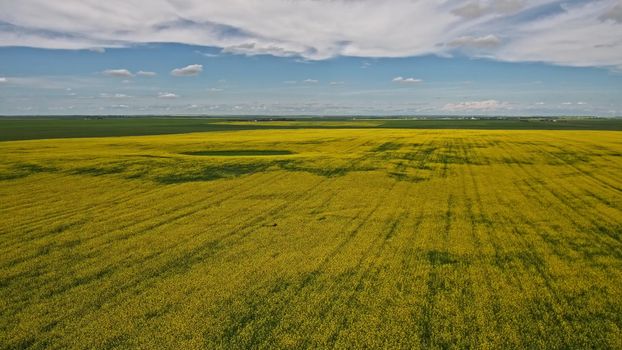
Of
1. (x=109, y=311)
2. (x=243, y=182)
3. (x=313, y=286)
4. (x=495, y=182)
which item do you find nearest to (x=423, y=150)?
(x=495, y=182)

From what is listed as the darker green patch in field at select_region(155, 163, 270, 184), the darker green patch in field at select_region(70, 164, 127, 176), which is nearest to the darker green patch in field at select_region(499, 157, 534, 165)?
the darker green patch in field at select_region(155, 163, 270, 184)

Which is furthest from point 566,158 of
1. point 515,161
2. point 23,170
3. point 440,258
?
point 23,170

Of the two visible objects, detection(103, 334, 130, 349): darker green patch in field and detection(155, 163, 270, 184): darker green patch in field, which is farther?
detection(155, 163, 270, 184): darker green patch in field

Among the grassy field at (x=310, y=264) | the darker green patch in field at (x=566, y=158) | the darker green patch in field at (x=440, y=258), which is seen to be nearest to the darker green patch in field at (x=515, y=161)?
the darker green patch in field at (x=566, y=158)

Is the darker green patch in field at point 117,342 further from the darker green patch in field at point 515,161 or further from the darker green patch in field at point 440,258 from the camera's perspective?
the darker green patch in field at point 515,161

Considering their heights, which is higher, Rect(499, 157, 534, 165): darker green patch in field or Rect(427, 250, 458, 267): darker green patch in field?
Rect(499, 157, 534, 165): darker green patch in field

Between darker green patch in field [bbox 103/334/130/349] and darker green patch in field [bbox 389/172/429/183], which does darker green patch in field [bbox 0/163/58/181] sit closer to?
darker green patch in field [bbox 103/334/130/349]

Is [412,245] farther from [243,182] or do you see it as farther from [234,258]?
[243,182]

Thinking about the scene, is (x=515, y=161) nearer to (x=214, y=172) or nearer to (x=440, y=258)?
(x=214, y=172)
